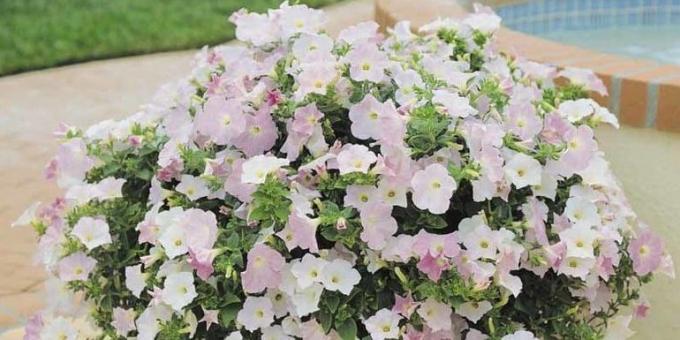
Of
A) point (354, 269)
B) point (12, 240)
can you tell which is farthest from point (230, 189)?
point (12, 240)

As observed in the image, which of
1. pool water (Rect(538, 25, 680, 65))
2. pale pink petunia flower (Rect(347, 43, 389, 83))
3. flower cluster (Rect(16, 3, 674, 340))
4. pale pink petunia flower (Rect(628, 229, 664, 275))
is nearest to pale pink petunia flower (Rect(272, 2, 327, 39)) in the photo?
flower cluster (Rect(16, 3, 674, 340))

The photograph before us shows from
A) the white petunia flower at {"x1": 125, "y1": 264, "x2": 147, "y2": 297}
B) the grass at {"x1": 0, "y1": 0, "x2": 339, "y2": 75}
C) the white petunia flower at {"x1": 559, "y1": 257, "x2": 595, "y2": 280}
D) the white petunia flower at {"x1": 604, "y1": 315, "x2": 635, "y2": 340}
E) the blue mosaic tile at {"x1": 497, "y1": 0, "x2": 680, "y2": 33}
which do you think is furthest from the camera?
the grass at {"x1": 0, "y1": 0, "x2": 339, "y2": 75}

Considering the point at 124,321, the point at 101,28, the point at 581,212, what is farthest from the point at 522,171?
the point at 101,28

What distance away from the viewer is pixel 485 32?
102 inches

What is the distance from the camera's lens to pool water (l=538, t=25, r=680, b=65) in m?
4.54

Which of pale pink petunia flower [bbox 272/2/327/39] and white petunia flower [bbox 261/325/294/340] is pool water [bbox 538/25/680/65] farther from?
white petunia flower [bbox 261/325/294/340]

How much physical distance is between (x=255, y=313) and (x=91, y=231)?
1.51 ft

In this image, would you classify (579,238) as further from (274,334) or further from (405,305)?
(274,334)

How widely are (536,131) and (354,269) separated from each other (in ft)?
1.68

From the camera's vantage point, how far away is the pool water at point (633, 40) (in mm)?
4539

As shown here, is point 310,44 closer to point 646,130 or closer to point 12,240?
point 646,130

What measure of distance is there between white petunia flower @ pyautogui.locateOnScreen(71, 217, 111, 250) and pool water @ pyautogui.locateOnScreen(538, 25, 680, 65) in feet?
9.38

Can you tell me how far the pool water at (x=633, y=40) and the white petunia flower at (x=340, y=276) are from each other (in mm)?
2810

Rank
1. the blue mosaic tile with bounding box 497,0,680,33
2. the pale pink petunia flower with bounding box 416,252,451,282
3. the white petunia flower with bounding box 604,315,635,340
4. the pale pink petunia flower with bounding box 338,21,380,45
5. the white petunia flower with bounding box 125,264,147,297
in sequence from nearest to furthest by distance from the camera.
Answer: the pale pink petunia flower with bounding box 416,252,451,282, the white petunia flower with bounding box 125,264,147,297, the white petunia flower with bounding box 604,315,635,340, the pale pink petunia flower with bounding box 338,21,380,45, the blue mosaic tile with bounding box 497,0,680,33
